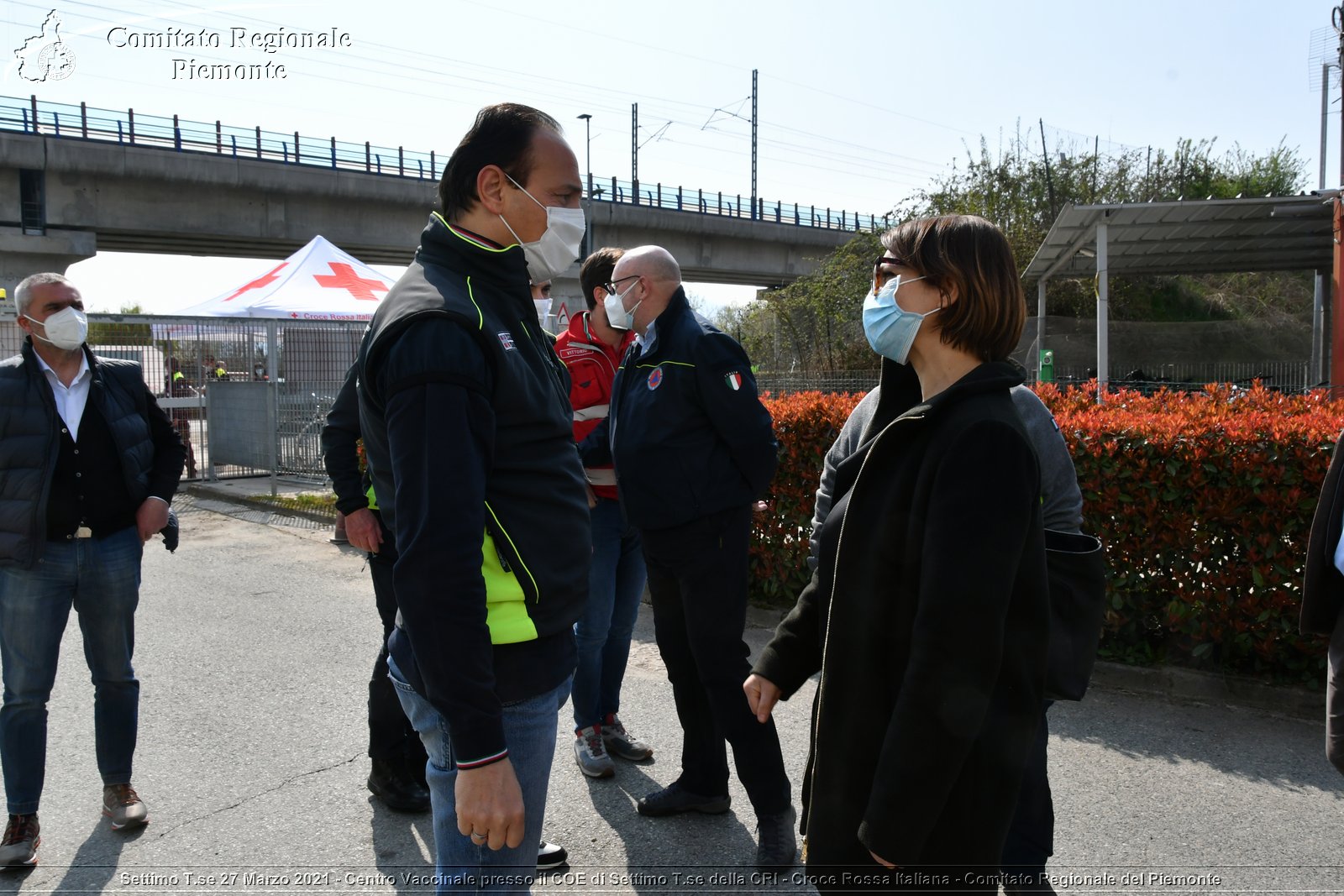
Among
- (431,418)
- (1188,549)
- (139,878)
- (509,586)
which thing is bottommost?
(139,878)

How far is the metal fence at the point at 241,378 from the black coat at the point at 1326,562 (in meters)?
11.7

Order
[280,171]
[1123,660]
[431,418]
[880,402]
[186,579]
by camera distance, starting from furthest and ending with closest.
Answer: [280,171] → [186,579] → [1123,660] → [880,402] → [431,418]

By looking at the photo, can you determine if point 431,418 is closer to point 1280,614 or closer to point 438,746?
point 438,746

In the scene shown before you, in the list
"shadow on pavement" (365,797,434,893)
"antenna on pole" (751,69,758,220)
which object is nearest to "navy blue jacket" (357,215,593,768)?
"shadow on pavement" (365,797,434,893)

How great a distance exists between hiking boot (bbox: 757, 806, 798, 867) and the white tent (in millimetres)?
11617

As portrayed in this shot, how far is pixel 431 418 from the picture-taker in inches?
65.2

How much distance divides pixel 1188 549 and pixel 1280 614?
0.47 metres

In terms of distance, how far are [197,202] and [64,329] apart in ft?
89.5

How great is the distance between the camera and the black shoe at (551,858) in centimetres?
332

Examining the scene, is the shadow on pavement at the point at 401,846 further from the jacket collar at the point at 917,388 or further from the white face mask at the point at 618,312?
the jacket collar at the point at 917,388

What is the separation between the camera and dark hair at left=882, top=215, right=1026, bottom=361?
77.0 inches

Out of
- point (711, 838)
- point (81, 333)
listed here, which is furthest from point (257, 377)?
point (711, 838)

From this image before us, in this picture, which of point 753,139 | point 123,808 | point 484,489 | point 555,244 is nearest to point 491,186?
point 555,244

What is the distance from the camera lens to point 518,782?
6.11 feet
